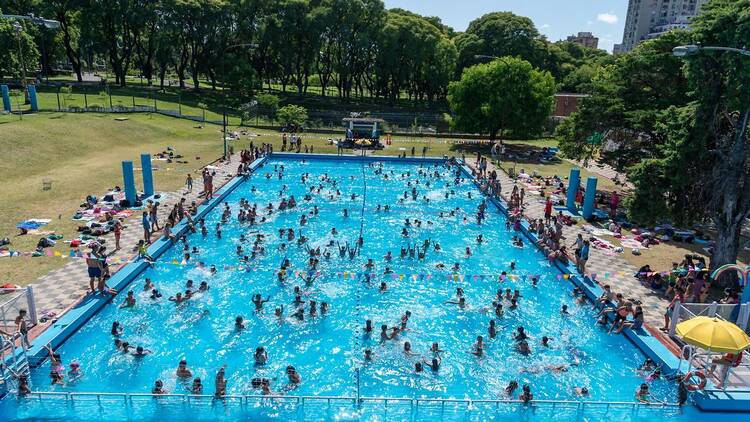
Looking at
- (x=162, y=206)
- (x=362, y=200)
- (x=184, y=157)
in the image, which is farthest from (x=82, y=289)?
(x=184, y=157)

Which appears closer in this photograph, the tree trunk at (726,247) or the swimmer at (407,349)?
the swimmer at (407,349)

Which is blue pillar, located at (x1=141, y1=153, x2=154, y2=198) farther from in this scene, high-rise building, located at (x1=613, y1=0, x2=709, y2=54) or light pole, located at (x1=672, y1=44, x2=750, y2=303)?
high-rise building, located at (x1=613, y1=0, x2=709, y2=54)

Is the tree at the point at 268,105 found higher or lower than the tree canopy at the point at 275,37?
lower

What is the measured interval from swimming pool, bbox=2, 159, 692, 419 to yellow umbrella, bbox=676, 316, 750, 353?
7.27ft

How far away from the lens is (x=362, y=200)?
32.4 m

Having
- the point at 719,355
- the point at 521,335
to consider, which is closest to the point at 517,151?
the point at 521,335

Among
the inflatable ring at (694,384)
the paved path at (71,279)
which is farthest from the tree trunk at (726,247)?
the paved path at (71,279)

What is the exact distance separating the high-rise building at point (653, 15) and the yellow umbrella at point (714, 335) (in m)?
149

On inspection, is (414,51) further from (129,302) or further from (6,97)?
(129,302)

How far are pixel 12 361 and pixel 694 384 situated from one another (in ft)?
59.2

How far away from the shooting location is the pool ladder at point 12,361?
12195 millimetres

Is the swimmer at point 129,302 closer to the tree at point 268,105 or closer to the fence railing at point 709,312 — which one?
the fence railing at point 709,312

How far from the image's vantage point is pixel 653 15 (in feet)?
464

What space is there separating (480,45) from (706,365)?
69.4 m
